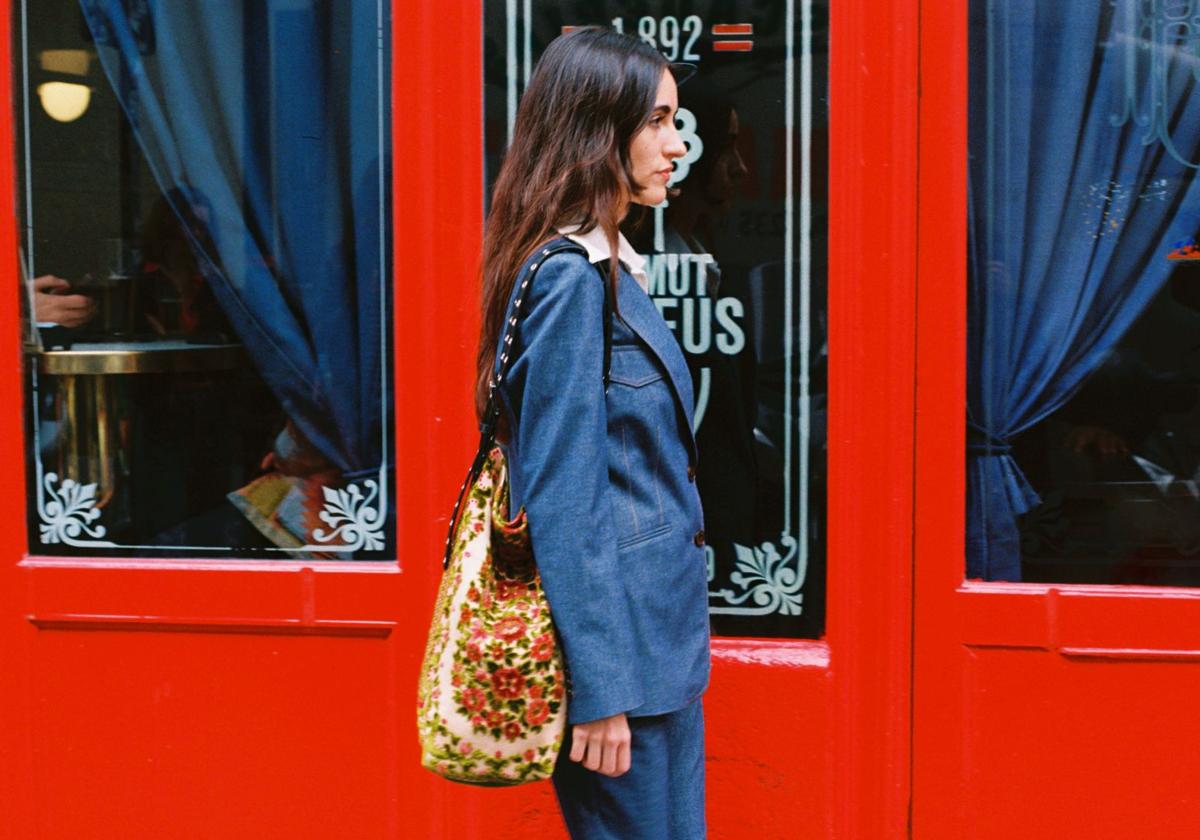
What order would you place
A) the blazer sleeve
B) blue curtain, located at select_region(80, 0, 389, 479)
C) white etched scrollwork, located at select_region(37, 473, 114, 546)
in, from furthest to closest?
1. white etched scrollwork, located at select_region(37, 473, 114, 546)
2. blue curtain, located at select_region(80, 0, 389, 479)
3. the blazer sleeve

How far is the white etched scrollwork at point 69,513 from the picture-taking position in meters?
3.35

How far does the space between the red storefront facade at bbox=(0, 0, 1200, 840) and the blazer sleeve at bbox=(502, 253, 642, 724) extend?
120 cm

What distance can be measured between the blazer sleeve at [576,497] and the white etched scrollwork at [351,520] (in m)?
1.39

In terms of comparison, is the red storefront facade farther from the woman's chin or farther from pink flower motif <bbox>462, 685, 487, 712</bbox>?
pink flower motif <bbox>462, 685, 487, 712</bbox>

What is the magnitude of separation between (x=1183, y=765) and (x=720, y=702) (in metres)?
1.02

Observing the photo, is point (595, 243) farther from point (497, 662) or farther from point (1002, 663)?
point (1002, 663)

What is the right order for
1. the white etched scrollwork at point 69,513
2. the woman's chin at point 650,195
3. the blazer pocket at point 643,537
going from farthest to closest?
the white etched scrollwork at point 69,513 < the woman's chin at point 650,195 < the blazer pocket at point 643,537

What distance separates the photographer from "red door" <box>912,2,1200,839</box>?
297 cm

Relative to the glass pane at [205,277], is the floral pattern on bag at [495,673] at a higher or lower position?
lower

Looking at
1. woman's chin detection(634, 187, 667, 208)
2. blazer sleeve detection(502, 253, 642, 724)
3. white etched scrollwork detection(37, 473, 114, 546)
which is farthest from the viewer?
white etched scrollwork detection(37, 473, 114, 546)

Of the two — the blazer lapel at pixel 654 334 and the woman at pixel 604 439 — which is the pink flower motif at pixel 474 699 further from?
the blazer lapel at pixel 654 334

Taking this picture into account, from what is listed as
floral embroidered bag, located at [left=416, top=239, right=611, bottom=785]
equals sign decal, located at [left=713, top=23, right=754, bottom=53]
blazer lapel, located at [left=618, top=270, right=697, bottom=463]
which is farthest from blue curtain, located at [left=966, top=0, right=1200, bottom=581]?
floral embroidered bag, located at [left=416, top=239, right=611, bottom=785]

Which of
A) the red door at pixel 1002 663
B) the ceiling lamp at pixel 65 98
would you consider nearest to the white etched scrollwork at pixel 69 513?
the ceiling lamp at pixel 65 98

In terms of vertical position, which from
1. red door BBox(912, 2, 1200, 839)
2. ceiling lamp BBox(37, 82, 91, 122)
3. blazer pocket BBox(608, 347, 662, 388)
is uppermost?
ceiling lamp BBox(37, 82, 91, 122)
